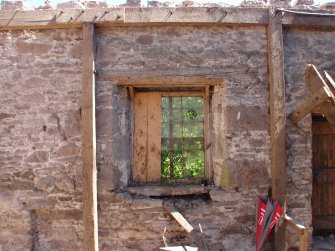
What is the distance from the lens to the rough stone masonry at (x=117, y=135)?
416 centimetres

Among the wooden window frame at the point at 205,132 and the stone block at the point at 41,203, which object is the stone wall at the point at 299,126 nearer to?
the wooden window frame at the point at 205,132

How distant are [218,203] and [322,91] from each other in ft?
6.49

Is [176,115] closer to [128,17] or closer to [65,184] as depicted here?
[128,17]

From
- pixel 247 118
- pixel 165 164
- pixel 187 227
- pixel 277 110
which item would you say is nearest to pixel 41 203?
pixel 165 164

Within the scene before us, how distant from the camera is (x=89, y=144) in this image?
160 inches

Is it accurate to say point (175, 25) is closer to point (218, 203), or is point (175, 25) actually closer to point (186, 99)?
point (186, 99)

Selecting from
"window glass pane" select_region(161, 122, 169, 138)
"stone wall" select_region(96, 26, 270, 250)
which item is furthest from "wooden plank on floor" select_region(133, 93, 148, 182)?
"stone wall" select_region(96, 26, 270, 250)

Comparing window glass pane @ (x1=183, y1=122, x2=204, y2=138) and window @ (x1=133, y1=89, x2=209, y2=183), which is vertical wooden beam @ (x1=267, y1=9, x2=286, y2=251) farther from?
window glass pane @ (x1=183, y1=122, x2=204, y2=138)

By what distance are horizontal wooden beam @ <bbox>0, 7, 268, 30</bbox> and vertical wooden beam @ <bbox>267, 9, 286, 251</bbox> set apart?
0.45 m

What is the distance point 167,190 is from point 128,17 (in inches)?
93.2

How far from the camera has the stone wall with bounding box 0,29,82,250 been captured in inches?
163

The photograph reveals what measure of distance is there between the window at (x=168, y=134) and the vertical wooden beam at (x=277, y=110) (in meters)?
0.94

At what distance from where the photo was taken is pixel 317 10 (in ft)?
14.2

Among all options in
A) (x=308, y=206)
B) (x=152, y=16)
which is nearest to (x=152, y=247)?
(x=308, y=206)
